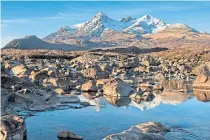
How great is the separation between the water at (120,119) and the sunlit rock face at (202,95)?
189 centimetres

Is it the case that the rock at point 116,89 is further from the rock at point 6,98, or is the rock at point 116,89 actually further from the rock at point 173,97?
the rock at point 6,98

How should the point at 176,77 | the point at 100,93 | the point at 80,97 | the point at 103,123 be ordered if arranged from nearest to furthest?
the point at 103,123, the point at 80,97, the point at 100,93, the point at 176,77

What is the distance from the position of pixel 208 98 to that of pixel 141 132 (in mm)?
15932

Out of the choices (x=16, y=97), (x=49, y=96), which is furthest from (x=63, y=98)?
(x=16, y=97)

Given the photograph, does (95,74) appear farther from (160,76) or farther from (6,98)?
(6,98)

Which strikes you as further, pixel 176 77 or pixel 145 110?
pixel 176 77

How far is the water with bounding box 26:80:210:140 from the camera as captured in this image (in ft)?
64.7

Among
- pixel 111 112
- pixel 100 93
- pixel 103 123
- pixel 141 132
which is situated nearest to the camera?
pixel 141 132

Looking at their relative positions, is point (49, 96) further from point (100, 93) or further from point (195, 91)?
point (195, 91)

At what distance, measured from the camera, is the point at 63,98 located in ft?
97.3

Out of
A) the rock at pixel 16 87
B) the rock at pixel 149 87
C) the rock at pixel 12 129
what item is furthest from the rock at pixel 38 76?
the rock at pixel 12 129

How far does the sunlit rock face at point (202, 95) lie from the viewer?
32.4 m

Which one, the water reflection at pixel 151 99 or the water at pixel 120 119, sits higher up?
the water reflection at pixel 151 99

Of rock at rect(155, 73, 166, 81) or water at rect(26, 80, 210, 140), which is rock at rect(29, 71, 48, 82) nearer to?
water at rect(26, 80, 210, 140)
